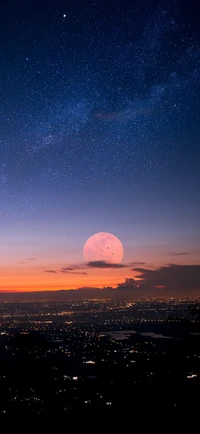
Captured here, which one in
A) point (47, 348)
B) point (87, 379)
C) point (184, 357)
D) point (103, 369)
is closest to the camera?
point (87, 379)

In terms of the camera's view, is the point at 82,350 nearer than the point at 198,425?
No

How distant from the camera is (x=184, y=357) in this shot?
3369 inches

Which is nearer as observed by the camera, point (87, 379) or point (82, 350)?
point (87, 379)

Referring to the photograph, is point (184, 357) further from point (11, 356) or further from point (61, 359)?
point (11, 356)

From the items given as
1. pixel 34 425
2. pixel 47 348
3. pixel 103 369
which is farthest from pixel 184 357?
pixel 34 425

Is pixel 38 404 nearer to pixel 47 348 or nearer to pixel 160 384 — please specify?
pixel 160 384

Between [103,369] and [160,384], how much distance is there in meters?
19.6

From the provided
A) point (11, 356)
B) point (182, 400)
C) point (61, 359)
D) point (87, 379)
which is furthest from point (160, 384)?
point (11, 356)

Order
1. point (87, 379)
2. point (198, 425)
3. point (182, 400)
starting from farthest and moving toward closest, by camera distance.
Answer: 1. point (87, 379)
2. point (182, 400)
3. point (198, 425)

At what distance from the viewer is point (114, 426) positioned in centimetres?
3922

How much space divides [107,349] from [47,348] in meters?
21.3

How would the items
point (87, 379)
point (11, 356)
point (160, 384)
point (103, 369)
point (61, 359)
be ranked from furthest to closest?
point (11, 356) < point (61, 359) < point (103, 369) < point (87, 379) < point (160, 384)

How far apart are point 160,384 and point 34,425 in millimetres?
25417

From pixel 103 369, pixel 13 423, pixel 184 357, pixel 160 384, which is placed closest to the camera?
pixel 13 423
